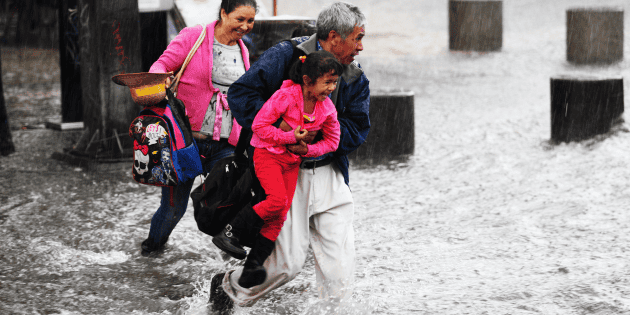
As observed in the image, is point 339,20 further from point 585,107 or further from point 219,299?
point 585,107

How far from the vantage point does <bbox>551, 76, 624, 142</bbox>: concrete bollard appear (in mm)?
7906

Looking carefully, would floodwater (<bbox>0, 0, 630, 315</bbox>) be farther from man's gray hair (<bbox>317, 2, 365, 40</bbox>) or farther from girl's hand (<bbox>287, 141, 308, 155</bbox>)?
man's gray hair (<bbox>317, 2, 365, 40</bbox>)

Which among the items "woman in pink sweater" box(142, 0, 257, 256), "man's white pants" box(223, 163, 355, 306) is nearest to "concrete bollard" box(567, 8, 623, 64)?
"woman in pink sweater" box(142, 0, 257, 256)

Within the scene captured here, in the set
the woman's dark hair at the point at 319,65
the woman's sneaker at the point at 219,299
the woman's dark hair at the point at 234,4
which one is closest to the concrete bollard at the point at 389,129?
the woman's dark hair at the point at 234,4

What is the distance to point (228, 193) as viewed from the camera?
3598mm

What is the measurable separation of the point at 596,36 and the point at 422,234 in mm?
9261

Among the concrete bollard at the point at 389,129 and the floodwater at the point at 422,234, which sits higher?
the concrete bollard at the point at 389,129

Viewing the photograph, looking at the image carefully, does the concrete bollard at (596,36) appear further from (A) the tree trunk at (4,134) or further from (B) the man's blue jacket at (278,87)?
(B) the man's blue jacket at (278,87)

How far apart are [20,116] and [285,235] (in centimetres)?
802

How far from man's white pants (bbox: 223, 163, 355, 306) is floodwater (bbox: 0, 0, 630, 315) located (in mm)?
187

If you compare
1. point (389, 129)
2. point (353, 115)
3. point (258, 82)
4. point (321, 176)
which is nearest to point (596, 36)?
point (389, 129)

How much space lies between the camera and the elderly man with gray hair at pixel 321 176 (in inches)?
137

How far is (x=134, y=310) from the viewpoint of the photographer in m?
4.02

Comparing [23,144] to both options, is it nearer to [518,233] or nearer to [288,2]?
[518,233]
